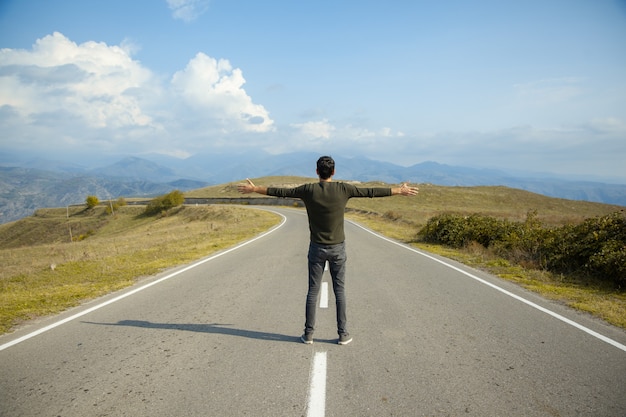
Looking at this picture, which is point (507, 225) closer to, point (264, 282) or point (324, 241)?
point (264, 282)

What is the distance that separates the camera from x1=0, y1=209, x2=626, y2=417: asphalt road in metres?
3.20

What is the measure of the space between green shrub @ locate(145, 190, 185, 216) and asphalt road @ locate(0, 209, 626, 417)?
204 ft

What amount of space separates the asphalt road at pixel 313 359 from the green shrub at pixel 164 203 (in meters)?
62.1

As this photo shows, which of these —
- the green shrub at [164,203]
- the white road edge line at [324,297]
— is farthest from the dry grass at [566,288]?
the green shrub at [164,203]

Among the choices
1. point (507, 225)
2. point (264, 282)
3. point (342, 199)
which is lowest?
point (264, 282)

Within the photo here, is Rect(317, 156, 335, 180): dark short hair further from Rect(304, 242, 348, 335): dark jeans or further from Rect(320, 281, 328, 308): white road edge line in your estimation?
Rect(320, 281, 328, 308): white road edge line

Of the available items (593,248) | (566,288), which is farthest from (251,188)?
(593,248)

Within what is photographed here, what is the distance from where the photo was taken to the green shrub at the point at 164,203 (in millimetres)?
64750

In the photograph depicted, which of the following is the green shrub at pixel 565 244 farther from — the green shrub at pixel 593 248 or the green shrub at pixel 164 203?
the green shrub at pixel 164 203

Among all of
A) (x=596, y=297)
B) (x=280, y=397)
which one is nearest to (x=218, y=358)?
(x=280, y=397)

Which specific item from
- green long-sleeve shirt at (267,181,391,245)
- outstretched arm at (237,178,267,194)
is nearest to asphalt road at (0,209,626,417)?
green long-sleeve shirt at (267,181,391,245)

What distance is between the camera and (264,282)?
27.0 ft

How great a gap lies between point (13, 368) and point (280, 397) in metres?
3.16

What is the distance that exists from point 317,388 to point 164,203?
67598 mm
